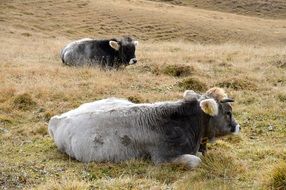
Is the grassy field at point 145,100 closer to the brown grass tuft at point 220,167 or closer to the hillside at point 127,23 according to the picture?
the brown grass tuft at point 220,167

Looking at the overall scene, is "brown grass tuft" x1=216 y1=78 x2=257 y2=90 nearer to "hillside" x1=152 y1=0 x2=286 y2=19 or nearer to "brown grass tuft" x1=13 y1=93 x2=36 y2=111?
"brown grass tuft" x1=13 y1=93 x2=36 y2=111

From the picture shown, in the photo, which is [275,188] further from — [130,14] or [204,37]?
[130,14]

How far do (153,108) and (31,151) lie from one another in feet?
8.98

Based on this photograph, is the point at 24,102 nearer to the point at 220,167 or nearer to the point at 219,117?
the point at 219,117

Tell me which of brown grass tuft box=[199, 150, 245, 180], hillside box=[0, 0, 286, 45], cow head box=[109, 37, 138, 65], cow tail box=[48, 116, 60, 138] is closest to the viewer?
brown grass tuft box=[199, 150, 245, 180]

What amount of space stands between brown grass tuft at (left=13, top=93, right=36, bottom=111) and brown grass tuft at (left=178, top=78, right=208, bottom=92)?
509 centimetres

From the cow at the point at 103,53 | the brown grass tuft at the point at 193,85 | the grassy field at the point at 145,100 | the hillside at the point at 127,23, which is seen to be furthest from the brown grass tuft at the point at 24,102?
the hillside at the point at 127,23

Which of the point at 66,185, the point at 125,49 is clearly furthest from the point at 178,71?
the point at 66,185

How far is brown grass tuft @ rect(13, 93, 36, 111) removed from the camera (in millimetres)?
14297

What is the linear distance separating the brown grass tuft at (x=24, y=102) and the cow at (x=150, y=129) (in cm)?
398

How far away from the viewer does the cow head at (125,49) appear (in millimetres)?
21828

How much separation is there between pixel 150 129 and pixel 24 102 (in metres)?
5.57

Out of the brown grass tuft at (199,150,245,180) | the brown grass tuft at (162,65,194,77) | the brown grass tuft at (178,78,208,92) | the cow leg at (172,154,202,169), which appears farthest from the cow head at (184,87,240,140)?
the brown grass tuft at (162,65,194,77)

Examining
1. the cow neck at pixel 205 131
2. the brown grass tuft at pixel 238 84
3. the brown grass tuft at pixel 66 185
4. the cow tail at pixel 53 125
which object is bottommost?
the brown grass tuft at pixel 238 84
